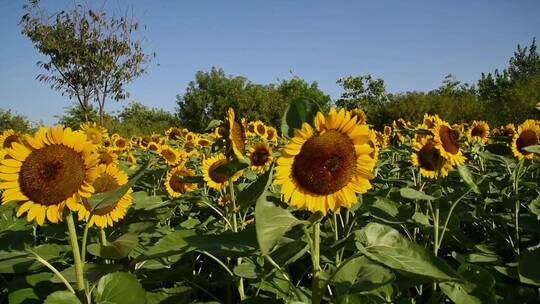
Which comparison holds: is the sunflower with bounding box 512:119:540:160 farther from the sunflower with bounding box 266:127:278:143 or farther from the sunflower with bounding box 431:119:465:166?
the sunflower with bounding box 266:127:278:143

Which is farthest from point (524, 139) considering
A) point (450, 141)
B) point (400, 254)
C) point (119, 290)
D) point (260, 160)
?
point (119, 290)

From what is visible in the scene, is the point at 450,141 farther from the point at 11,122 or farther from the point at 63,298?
the point at 11,122

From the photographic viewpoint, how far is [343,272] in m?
1.48

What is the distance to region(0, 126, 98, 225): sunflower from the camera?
5.45 feet

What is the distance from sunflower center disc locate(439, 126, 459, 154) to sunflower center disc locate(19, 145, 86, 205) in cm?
213

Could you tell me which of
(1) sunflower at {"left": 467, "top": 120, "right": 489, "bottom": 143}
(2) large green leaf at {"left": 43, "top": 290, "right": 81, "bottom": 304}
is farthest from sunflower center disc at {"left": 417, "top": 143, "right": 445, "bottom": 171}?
(1) sunflower at {"left": 467, "top": 120, "right": 489, "bottom": 143}

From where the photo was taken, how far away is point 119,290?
147cm

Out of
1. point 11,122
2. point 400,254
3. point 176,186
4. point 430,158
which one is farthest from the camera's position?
point 11,122

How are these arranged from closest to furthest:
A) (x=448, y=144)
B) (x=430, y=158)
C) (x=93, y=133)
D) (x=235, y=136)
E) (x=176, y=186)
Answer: (x=235, y=136) < (x=448, y=144) < (x=430, y=158) < (x=176, y=186) < (x=93, y=133)

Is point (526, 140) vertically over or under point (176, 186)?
over

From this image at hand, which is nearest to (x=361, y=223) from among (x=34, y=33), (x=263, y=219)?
(x=263, y=219)

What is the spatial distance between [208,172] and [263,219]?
248 centimetres

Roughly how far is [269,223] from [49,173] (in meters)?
0.97

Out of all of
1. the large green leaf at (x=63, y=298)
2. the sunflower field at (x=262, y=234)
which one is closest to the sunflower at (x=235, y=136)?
the sunflower field at (x=262, y=234)
